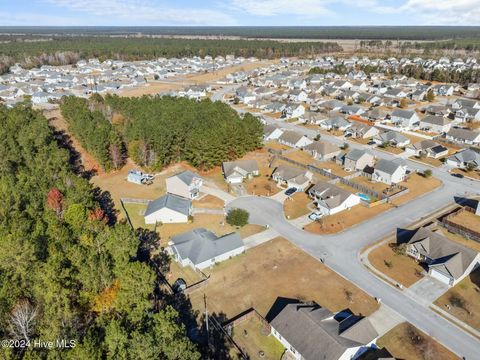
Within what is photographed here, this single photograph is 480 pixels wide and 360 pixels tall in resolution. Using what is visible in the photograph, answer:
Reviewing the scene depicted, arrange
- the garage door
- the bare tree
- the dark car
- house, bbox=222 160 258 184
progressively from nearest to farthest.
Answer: the bare tree, the garage door, the dark car, house, bbox=222 160 258 184

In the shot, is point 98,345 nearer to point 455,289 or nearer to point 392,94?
point 455,289

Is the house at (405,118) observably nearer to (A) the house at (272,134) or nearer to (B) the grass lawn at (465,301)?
(A) the house at (272,134)

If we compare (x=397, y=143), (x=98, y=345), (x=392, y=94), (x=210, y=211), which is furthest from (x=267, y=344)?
(x=392, y=94)

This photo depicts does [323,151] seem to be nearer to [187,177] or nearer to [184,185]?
[187,177]

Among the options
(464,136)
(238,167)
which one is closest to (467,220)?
(238,167)

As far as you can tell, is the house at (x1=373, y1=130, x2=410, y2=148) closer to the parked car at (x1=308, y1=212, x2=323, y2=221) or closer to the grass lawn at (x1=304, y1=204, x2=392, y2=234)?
the grass lawn at (x1=304, y1=204, x2=392, y2=234)

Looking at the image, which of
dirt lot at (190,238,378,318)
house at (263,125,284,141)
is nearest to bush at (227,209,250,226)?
dirt lot at (190,238,378,318)
